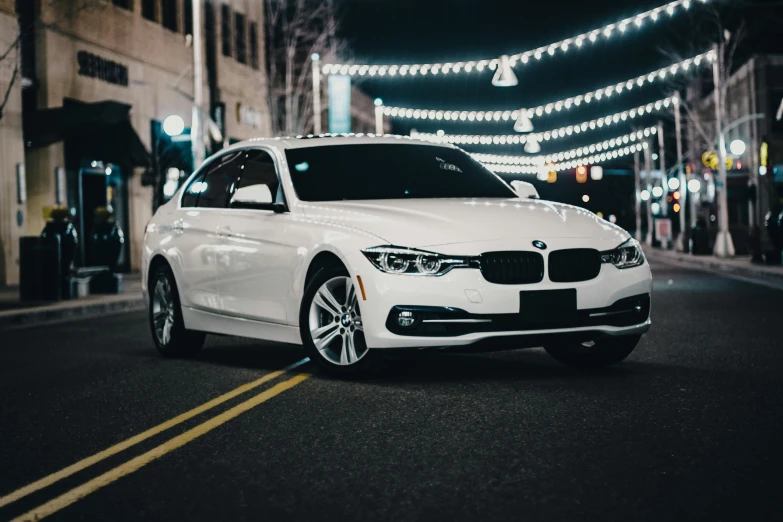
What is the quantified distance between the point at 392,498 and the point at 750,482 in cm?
150

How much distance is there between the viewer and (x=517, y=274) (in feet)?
25.4

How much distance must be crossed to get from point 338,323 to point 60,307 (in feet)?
35.5

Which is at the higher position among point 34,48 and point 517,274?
point 34,48

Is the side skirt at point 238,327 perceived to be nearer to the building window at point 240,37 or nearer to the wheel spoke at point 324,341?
the wheel spoke at point 324,341

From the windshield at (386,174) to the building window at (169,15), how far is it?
28.2 m

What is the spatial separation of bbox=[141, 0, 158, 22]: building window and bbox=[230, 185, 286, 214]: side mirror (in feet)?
88.9

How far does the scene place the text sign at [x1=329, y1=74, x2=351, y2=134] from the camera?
47.7 m

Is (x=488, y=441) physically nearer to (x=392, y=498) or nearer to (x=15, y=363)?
(x=392, y=498)

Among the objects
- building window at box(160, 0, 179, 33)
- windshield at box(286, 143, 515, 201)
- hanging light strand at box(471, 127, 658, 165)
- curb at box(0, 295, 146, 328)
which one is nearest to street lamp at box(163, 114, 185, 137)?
building window at box(160, 0, 179, 33)

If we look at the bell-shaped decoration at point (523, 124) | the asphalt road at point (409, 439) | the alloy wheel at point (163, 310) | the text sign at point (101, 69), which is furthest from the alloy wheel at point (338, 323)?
the bell-shaped decoration at point (523, 124)

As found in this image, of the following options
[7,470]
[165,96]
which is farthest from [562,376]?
[165,96]

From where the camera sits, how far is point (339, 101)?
157 ft

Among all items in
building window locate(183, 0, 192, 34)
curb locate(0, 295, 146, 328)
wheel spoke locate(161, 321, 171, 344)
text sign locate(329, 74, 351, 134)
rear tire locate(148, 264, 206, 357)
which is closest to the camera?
rear tire locate(148, 264, 206, 357)

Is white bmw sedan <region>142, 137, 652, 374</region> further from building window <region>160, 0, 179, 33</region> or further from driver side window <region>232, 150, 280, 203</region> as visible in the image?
building window <region>160, 0, 179, 33</region>
